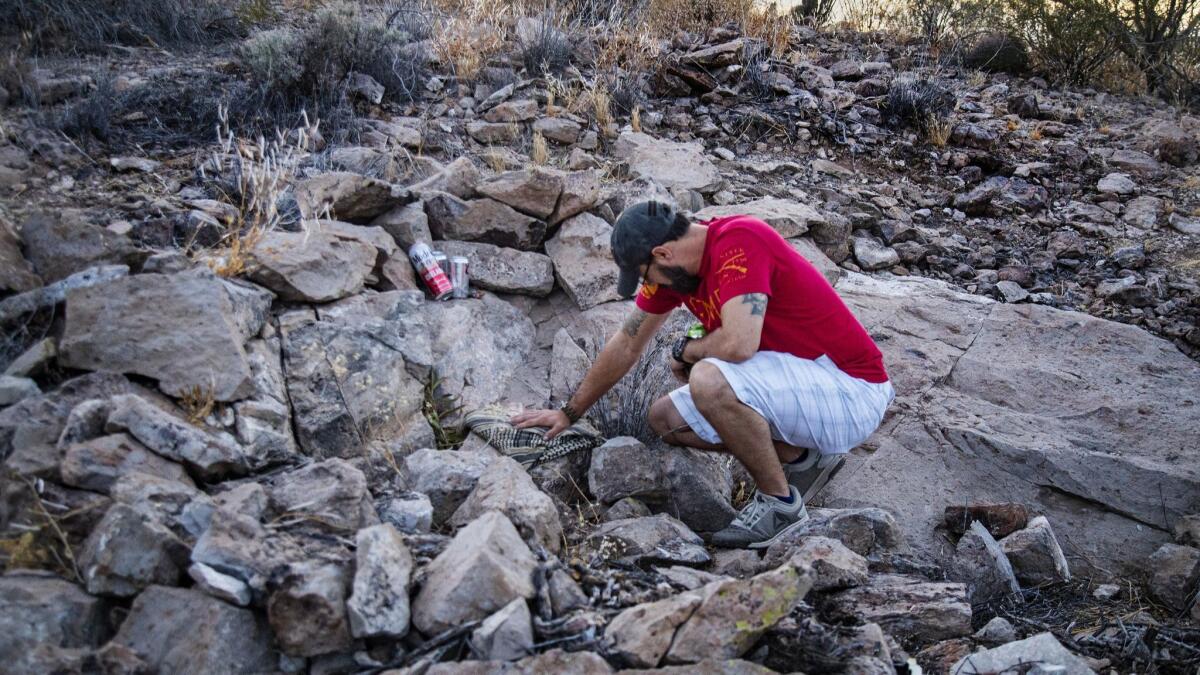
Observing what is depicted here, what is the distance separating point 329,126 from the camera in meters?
6.04

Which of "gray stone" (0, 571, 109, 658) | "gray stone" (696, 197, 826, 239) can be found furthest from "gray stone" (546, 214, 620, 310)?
"gray stone" (0, 571, 109, 658)

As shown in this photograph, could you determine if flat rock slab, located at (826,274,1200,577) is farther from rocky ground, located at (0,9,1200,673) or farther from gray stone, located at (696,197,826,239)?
gray stone, located at (696,197,826,239)

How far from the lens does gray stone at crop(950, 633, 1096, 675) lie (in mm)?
2842

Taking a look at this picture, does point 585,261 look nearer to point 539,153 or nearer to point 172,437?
point 539,153

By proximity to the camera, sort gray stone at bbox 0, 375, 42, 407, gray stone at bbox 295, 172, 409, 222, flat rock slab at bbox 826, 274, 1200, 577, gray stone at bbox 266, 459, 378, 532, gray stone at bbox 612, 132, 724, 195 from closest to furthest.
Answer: gray stone at bbox 266, 459, 378, 532 → gray stone at bbox 0, 375, 42, 407 → flat rock slab at bbox 826, 274, 1200, 577 → gray stone at bbox 295, 172, 409, 222 → gray stone at bbox 612, 132, 724, 195

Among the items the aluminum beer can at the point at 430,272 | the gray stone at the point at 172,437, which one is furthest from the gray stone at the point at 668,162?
the gray stone at the point at 172,437

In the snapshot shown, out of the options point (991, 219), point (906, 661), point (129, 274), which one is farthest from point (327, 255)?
point (991, 219)

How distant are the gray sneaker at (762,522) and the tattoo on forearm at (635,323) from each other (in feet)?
2.89

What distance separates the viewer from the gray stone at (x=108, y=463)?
2.77m

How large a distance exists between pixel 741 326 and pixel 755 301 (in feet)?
0.37

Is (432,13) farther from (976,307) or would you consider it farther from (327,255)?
(976,307)

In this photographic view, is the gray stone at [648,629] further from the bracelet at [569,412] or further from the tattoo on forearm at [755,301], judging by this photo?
the bracelet at [569,412]

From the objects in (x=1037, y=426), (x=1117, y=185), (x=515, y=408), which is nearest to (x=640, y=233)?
(x=515, y=408)

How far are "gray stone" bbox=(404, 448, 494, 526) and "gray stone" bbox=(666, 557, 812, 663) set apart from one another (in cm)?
116
